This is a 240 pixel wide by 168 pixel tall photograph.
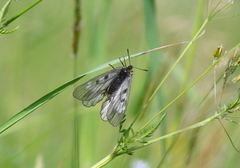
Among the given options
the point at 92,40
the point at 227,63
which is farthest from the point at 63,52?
the point at 227,63

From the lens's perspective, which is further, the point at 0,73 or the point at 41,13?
the point at 41,13

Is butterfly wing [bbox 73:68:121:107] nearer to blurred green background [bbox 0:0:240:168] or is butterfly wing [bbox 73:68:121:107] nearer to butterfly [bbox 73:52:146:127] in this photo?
butterfly [bbox 73:52:146:127]

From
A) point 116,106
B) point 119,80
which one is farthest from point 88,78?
point 116,106

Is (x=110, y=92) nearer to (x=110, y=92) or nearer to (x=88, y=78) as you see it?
(x=110, y=92)

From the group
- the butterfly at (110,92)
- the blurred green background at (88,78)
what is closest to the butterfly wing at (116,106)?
the butterfly at (110,92)

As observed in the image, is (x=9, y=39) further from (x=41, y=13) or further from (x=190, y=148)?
(x=190, y=148)

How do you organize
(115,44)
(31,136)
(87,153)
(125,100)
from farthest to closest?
(115,44)
(31,136)
(87,153)
(125,100)
